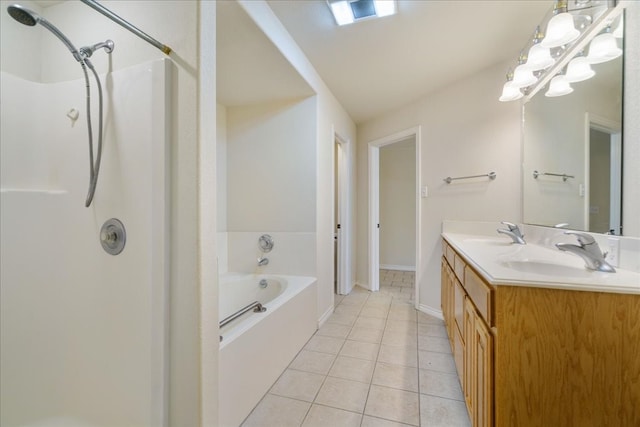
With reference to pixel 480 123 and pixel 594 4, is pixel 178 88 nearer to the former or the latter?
pixel 594 4

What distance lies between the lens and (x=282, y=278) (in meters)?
2.31

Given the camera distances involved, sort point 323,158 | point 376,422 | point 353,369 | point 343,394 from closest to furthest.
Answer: point 376,422, point 343,394, point 353,369, point 323,158

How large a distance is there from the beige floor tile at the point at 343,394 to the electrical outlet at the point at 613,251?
1377 millimetres

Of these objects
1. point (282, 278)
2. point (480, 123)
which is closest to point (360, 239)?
point (282, 278)

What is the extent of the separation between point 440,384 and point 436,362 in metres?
0.25

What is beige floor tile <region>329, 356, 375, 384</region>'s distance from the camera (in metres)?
1.71

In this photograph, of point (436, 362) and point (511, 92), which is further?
point (511, 92)

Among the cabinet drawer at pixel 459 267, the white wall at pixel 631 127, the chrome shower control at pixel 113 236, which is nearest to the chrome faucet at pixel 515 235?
the cabinet drawer at pixel 459 267

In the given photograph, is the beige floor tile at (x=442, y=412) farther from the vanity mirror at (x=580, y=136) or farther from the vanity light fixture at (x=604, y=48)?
the vanity light fixture at (x=604, y=48)

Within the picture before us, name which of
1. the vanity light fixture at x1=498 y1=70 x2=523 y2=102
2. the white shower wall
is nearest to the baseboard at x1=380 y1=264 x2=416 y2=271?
the vanity light fixture at x1=498 y1=70 x2=523 y2=102

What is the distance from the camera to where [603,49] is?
1.25 m

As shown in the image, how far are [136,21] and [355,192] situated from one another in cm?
294

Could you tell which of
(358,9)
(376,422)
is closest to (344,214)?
(358,9)

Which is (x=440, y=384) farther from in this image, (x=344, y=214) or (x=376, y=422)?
(x=344, y=214)
